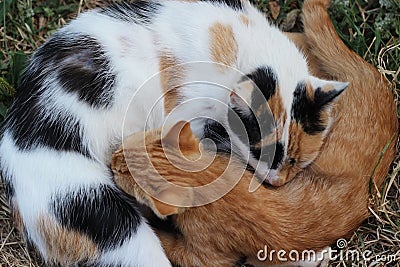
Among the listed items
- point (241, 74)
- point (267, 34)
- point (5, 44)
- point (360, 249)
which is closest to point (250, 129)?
point (241, 74)

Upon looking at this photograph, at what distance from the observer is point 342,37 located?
14.9ft

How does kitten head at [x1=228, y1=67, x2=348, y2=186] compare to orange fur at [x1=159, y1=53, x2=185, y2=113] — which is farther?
orange fur at [x1=159, y1=53, x2=185, y2=113]

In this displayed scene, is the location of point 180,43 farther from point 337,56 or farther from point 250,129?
point 337,56

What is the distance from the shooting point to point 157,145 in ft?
11.3

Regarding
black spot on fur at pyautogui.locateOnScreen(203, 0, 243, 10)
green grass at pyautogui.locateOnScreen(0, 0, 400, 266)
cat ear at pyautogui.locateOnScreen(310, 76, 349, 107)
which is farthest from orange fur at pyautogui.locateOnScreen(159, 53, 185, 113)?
green grass at pyautogui.locateOnScreen(0, 0, 400, 266)

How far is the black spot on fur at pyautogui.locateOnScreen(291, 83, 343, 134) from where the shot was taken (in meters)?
3.64

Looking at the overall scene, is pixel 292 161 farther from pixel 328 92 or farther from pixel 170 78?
pixel 170 78

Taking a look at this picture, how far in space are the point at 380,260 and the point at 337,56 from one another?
1.23 meters

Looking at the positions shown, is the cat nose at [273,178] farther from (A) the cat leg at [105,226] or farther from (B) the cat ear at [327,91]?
(A) the cat leg at [105,226]

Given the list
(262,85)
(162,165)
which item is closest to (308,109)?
(262,85)

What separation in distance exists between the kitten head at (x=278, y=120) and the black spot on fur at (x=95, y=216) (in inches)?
30.8

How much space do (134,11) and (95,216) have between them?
125cm

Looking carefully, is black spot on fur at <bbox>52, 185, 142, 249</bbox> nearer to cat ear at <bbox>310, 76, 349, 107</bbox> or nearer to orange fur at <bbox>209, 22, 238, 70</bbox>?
orange fur at <bbox>209, 22, 238, 70</bbox>

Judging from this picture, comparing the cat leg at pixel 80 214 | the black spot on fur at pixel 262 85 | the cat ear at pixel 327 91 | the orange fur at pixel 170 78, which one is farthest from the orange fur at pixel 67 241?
the cat ear at pixel 327 91
